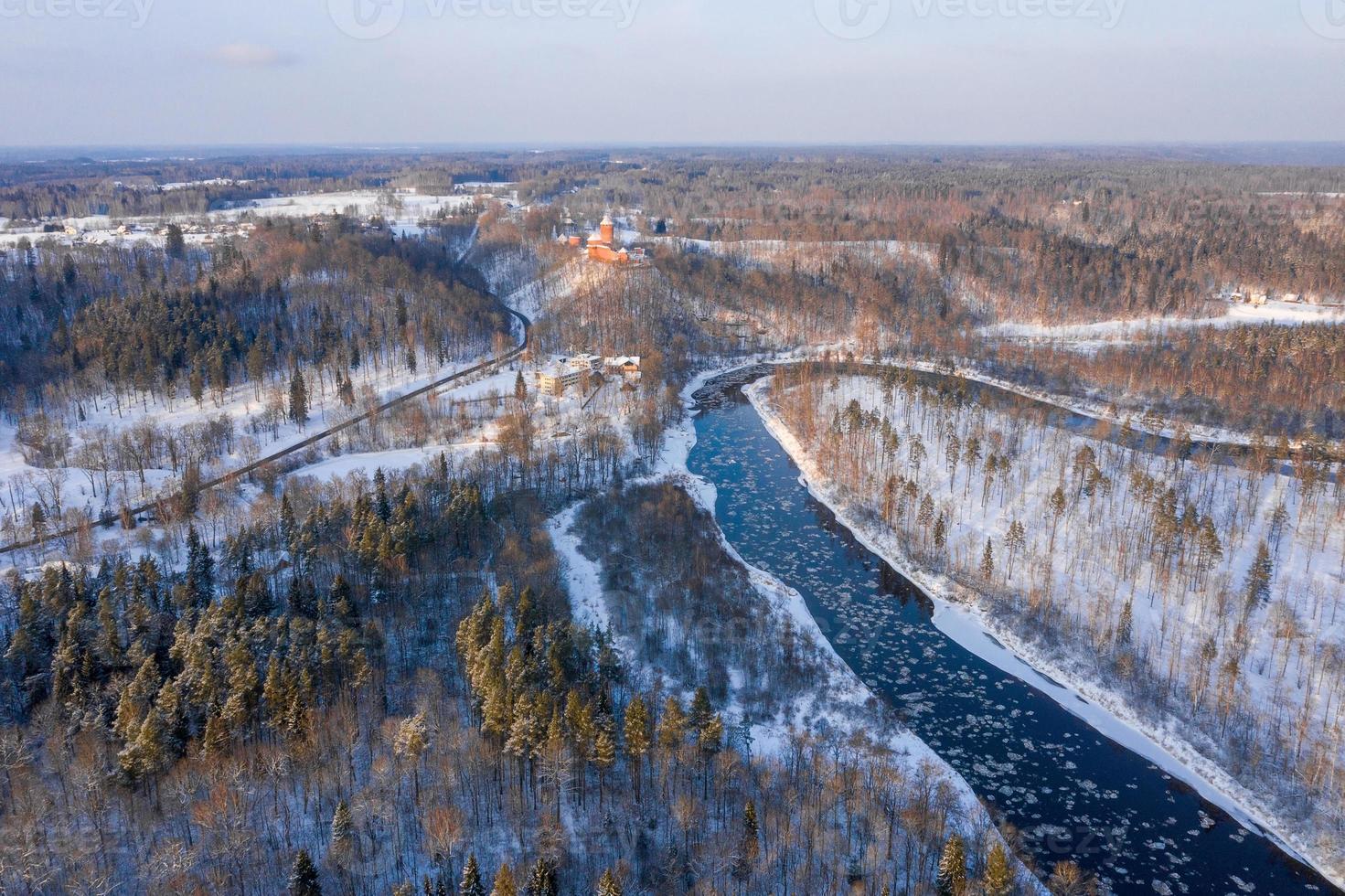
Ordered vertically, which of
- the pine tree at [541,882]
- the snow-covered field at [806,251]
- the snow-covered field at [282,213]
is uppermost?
the snow-covered field at [282,213]

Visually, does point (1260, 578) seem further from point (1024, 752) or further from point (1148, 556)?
point (1024, 752)

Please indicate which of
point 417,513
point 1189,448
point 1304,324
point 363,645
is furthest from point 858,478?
point 1304,324

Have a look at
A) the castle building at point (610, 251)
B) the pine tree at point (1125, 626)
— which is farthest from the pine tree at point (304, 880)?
the castle building at point (610, 251)

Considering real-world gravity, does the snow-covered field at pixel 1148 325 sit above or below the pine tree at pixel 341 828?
above

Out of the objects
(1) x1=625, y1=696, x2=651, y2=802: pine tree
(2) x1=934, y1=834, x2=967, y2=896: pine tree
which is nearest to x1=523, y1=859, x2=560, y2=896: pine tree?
(1) x1=625, y1=696, x2=651, y2=802: pine tree

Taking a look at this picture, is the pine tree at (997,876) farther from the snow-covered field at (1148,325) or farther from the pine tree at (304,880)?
the snow-covered field at (1148,325)

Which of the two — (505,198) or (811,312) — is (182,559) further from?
(505,198)
